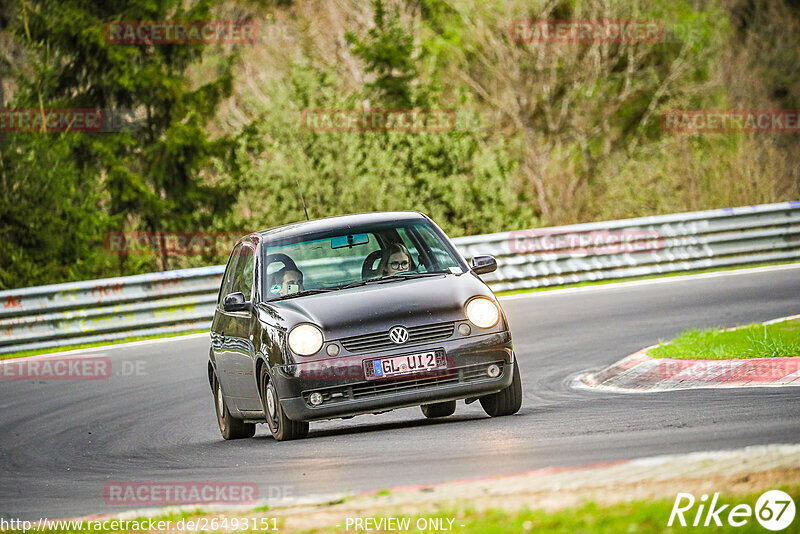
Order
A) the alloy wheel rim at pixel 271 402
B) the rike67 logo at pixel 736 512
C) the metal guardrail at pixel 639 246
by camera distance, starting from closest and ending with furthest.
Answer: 1. the rike67 logo at pixel 736 512
2. the alloy wheel rim at pixel 271 402
3. the metal guardrail at pixel 639 246

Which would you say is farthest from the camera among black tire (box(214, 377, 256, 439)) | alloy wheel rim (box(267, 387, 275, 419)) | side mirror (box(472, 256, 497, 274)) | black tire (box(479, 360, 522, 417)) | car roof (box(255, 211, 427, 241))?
black tire (box(214, 377, 256, 439))

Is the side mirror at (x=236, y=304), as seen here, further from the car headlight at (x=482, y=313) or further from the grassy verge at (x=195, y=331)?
the grassy verge at (x=195, y=331)

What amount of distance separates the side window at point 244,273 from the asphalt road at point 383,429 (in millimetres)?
1187

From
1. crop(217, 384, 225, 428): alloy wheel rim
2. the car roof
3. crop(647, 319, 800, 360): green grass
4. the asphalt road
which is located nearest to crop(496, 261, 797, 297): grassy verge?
the asphalt road

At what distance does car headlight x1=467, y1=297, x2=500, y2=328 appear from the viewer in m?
9.27

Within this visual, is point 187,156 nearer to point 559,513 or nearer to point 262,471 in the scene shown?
point 262,471

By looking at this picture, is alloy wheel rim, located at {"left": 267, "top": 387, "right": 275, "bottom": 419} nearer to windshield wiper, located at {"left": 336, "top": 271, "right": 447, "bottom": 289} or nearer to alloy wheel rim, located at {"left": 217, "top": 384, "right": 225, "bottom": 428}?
windshield wiper, located at {"left": 336, "top": 271, "right": 447, "bottom": 289}

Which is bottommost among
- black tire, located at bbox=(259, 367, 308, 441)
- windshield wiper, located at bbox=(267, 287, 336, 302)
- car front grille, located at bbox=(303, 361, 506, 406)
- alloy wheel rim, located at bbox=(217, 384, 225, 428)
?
alloy wheel rim, located at bbox=(217, 384, 225, 428)

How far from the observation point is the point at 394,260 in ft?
33.3

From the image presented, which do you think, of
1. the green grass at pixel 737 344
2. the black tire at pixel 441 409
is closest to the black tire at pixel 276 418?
the black tire at pixel 441 409

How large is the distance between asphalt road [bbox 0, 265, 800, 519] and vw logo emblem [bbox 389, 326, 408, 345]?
67 centimetres

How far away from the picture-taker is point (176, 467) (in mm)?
9016

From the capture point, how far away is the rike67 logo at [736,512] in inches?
200

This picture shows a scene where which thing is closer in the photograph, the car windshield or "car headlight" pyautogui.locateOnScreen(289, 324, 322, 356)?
"car headlight" pyautogui.locateOnScreen(289, 324, 322, 356)
